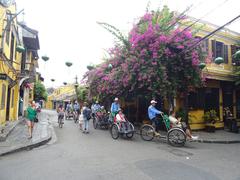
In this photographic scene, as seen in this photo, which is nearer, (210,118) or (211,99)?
(210,118)

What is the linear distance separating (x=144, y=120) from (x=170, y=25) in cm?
694

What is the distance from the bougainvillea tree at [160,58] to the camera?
1044 centimetres

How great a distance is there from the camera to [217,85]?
1536cm

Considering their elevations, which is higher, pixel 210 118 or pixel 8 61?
pixel 8 61

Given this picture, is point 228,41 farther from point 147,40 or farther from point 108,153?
point 108,153

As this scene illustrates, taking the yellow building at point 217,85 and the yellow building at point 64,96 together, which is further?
Answer: the yellow building at point 64,96

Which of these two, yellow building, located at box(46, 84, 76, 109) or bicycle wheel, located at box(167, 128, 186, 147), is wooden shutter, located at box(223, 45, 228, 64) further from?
yellow building, located at box(46, 84, 76, 109)

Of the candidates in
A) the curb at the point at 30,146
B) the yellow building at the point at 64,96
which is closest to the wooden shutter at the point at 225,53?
the curb at the point at 30,146

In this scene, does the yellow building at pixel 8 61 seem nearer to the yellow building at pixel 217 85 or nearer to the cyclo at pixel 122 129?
the cyclo at pixel 122 129

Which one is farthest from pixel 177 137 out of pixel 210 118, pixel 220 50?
pixel 220 50

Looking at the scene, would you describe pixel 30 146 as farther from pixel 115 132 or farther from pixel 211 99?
pixel 211 99

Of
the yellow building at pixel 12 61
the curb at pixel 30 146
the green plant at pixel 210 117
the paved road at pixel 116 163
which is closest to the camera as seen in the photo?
the paved road at pixel 116 163

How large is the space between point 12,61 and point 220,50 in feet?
46.6

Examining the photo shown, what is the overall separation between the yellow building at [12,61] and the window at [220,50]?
12795 millimetres
